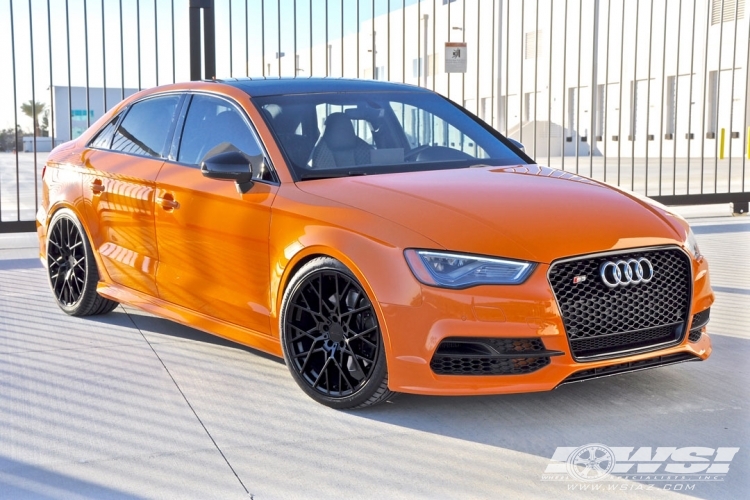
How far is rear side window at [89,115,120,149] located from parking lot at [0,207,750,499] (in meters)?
1.44

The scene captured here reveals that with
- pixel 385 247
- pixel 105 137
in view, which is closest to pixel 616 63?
pixel 105 137

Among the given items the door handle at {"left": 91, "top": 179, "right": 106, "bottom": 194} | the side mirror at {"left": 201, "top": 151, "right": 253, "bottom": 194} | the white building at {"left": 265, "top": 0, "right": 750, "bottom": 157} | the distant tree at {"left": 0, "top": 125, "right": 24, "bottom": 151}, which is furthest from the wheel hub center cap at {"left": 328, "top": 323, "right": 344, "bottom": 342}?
the white building at {"left": 265, "top": 0, "right": 750, "bottom": 157}

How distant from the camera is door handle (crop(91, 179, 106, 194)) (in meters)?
6.32

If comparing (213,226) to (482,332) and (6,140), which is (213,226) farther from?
(6,140)

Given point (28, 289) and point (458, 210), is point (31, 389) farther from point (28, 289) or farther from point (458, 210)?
point (28, 289)

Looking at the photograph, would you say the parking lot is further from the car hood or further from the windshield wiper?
the windshield wiper

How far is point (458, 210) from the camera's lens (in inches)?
171

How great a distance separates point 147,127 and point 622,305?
3.33 meters

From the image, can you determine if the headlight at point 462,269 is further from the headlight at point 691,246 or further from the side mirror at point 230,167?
the side mirror at point 230,167

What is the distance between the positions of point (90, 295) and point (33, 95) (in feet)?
13.8

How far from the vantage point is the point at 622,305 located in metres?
4.23

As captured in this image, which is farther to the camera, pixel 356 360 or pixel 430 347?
pixel 356 360

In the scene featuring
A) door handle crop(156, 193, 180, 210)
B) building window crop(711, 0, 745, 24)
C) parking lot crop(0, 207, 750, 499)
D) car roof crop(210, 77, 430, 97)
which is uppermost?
building window crop(711, 0, 745, 24)

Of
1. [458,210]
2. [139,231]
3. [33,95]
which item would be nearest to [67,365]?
[139,231]
